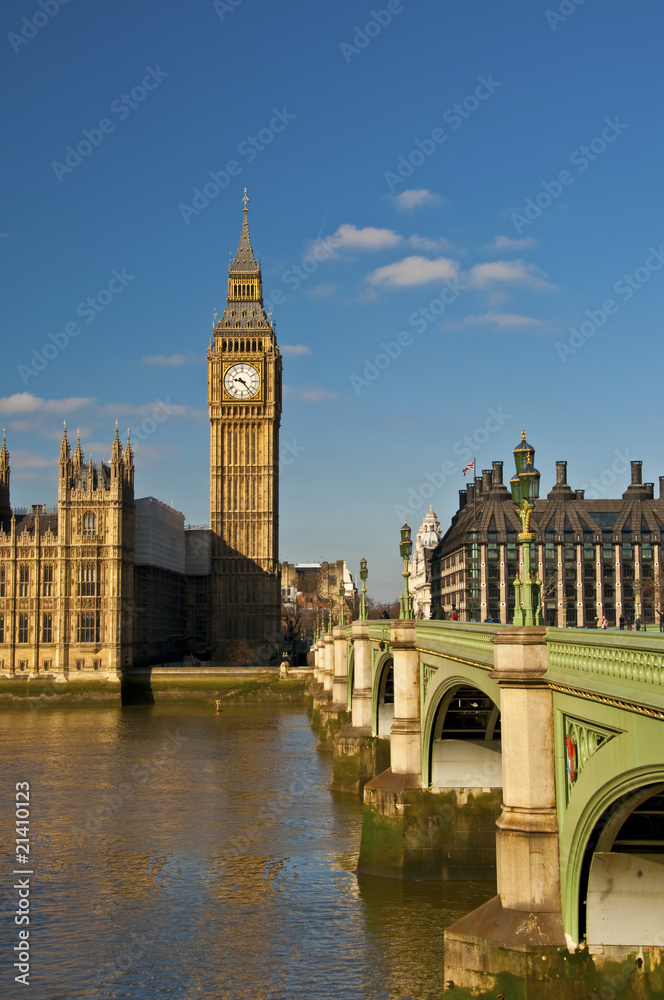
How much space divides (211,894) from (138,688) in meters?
66.9

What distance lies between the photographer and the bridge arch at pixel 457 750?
26391 mm

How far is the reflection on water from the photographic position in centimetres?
2041

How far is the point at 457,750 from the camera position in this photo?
27.4 m

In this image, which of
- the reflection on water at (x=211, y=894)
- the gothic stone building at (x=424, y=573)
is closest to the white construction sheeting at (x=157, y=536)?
the gothic stone building at (x=424, y=573)

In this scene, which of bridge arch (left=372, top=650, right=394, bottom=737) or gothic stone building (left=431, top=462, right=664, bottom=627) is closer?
bridge arch (left=372, top=650, right=394, bottom=737)

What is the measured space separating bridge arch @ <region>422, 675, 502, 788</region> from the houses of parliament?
6712cm

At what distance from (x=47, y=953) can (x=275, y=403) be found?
9996cm

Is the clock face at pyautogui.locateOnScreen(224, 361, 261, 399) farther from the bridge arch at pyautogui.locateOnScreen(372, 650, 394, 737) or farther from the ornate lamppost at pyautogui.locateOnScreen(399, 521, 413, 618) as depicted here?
the ornate lamppost at pyautogui.locateOnScreen(399, 521, 413, 618)

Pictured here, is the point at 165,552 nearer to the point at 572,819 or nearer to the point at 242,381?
the point at 242,381

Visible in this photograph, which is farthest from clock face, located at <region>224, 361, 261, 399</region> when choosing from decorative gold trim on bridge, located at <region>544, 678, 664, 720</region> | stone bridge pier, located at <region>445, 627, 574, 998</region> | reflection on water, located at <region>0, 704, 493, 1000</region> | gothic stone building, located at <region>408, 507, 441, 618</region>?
decorative gold trim on bridge, located at <region>544, 678, 664, 720</region>

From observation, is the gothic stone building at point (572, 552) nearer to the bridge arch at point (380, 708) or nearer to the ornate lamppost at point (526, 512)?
the bridge arch at point (380, 708)

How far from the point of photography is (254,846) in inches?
1239

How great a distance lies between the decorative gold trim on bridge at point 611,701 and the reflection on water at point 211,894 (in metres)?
6.97

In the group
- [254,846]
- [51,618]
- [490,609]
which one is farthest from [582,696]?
[490,609]
